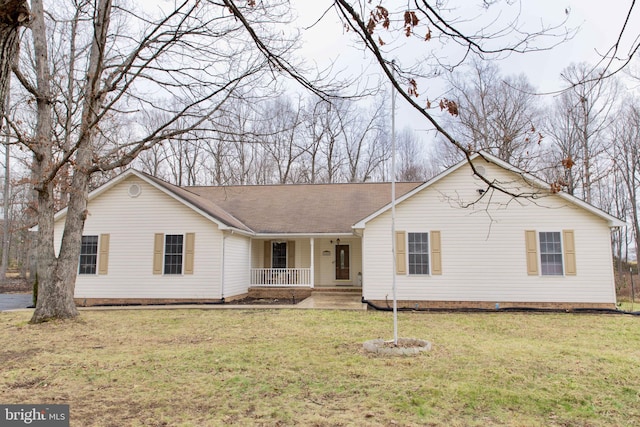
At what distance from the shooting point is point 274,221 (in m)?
17.5

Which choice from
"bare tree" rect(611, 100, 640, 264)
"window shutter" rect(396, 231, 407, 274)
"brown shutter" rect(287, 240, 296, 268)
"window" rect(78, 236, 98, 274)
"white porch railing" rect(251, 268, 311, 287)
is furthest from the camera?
"bare tree" rect(611, 100, 640, 264)

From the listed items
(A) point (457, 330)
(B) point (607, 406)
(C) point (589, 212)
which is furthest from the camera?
(C) point (589, 212)

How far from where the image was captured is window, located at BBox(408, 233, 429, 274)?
13391 millimetres

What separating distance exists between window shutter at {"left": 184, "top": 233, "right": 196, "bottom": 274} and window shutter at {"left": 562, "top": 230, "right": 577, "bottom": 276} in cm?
1237

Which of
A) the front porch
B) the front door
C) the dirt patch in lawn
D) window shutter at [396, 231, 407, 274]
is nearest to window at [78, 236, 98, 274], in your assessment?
the dirt patch in lawn

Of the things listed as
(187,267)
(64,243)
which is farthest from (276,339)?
(187,267)

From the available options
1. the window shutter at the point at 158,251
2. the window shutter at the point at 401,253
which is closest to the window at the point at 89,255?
the window shutter at the point at 158,251

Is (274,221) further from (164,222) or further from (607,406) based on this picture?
(607,406)

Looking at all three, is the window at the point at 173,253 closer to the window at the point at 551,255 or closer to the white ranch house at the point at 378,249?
the white ranch house at the point at 378,249

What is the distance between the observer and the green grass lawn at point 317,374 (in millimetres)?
4270

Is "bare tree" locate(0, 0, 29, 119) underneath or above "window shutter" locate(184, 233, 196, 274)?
above

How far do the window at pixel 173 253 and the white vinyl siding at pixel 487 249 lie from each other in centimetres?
665

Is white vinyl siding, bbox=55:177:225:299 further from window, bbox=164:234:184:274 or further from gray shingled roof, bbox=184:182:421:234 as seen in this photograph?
gray shingled roof, bbox=184:182:421:234

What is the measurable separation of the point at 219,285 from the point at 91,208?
5.67 m
